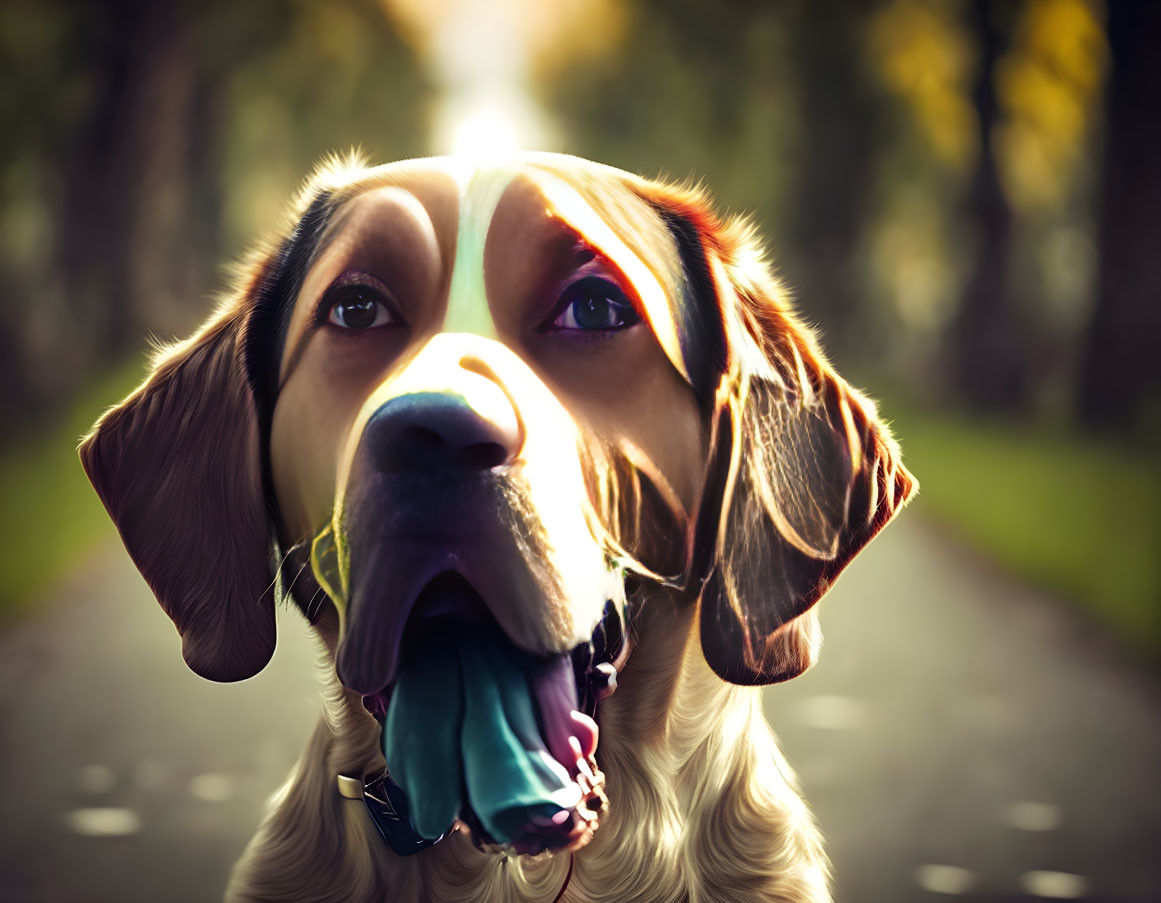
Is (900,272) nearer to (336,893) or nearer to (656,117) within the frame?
(656,117)

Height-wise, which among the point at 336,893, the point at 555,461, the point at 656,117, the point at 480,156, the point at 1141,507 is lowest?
the point at 336,893

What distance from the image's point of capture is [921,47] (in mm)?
12805

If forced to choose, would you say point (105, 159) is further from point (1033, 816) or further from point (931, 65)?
point (1033, 816)

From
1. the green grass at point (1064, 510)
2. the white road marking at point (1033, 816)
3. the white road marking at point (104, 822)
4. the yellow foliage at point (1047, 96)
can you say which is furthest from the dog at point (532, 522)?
the yellow foliage at point (1047, 96)

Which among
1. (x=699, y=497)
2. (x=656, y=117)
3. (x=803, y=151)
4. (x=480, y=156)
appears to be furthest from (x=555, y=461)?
(x=656, y=117)

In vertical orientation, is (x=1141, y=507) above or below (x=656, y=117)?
below

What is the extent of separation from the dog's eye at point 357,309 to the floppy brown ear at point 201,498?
0.31 meters

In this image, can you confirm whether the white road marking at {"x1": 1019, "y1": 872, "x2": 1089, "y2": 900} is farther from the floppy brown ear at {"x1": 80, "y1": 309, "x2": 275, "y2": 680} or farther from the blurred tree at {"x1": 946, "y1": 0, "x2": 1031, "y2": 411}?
the blurred tree at {"x1": 946, "y1": 0, "x2": 1031, "y2": 411}

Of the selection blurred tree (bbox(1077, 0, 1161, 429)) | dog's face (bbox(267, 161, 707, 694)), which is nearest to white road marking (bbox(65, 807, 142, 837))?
dog's face (bbox(267, 161, 707, 694))

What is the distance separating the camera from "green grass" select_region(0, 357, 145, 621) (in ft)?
23.3

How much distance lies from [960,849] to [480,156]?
3.33m

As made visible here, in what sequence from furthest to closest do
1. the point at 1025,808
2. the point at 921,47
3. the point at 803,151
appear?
1. the point at 803,151
2. the point at 921,47
3. the point at 1025,808

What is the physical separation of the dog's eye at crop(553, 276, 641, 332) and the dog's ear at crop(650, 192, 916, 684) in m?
0.16

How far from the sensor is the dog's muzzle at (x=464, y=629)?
185 centimetres
